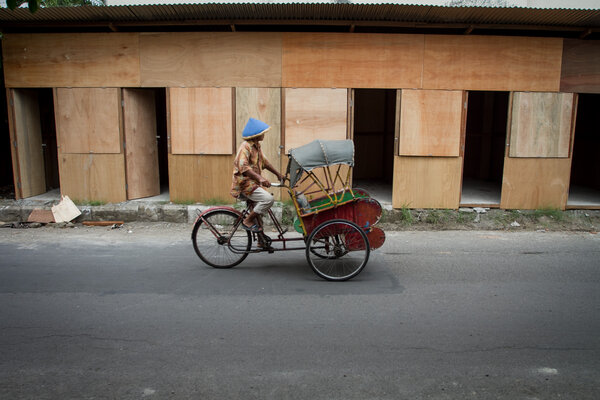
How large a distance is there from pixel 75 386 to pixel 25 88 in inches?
324

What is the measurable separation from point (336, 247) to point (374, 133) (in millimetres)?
8509

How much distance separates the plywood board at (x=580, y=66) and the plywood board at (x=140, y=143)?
28.7 feet

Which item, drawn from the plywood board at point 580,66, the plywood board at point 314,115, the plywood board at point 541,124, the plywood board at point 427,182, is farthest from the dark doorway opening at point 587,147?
the plywood board at point 314,115

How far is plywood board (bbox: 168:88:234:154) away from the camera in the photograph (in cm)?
884

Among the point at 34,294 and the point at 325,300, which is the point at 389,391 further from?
the point at 34,294

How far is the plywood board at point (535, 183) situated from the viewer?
9.06 metres

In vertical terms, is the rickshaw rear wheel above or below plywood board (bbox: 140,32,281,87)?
below

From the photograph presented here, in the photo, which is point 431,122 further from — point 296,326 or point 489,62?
point 296,326

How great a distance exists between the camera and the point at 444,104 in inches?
346

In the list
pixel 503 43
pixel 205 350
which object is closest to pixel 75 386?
pixel 205 350

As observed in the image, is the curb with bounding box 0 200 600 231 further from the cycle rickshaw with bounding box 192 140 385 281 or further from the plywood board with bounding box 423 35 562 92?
the cycle rickshaw with bounding box 192 140 385 281

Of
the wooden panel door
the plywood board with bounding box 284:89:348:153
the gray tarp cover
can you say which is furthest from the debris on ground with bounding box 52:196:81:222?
the gray tarp cover

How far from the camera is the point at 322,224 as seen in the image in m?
5.45

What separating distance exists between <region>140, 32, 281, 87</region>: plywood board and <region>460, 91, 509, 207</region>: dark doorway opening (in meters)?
6.86
